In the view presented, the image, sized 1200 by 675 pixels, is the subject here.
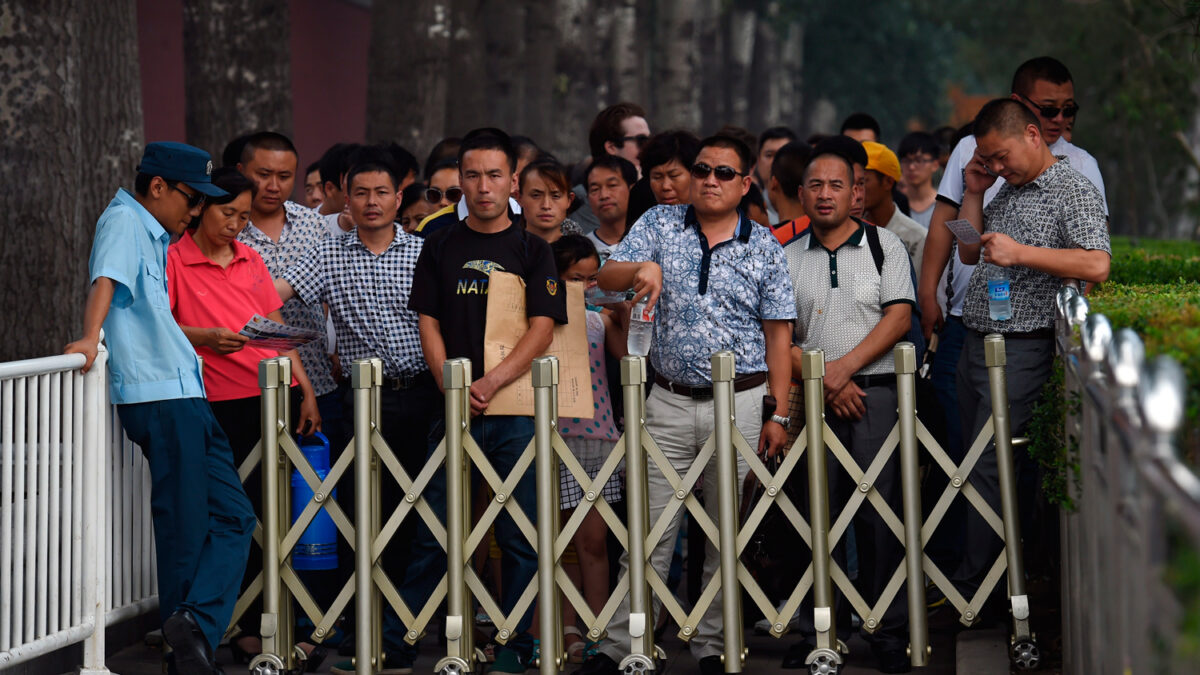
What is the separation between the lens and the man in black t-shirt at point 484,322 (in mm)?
6453

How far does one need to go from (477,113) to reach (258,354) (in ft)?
36.7

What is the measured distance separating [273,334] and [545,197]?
1.79 metres

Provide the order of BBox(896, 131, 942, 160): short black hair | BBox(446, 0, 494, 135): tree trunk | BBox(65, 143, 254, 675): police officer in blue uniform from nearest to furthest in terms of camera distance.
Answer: BBox(65, 143, 254, 675): police officer in blue uniform → BBox(896, 131, 942, 160): short black hair → BBox(446, 0, 494, 135): tree trunk

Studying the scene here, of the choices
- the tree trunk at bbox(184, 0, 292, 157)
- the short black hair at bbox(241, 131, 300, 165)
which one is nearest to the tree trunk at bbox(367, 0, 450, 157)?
the tree trunk at bbox(184, 0, 292, 157)

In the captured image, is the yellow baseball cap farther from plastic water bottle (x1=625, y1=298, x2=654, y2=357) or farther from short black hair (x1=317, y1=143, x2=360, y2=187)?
short black hair (x1=317, y1=143, x2=360, y2=187)

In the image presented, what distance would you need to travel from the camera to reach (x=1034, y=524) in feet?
22.8

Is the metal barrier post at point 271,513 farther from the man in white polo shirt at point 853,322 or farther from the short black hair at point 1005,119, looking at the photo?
the short black hair at point 1005,119

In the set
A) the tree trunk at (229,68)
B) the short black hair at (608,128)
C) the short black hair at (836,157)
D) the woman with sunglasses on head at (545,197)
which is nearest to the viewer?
the short black hair at (836,157)

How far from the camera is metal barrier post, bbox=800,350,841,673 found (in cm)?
609

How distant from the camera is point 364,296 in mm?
6957

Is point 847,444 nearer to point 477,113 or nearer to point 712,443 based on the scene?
point 712,443

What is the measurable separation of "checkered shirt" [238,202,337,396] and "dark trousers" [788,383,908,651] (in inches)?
89.1

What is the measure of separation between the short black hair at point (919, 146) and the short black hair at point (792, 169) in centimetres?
246

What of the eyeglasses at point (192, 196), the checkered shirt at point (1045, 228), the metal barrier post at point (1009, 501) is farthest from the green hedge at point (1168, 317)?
the eyeglasses at point (192, 196)
